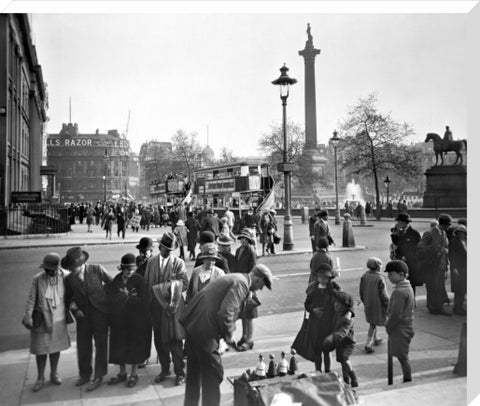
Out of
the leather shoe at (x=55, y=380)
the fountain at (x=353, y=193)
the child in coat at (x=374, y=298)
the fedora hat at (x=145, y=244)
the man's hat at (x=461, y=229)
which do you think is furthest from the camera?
the fountain at (x=353, y=193)

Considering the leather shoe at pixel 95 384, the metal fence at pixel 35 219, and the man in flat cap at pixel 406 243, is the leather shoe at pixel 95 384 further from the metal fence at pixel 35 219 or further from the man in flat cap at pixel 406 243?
the man in flat cap at pixel 406 243

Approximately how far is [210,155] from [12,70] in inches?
96.2

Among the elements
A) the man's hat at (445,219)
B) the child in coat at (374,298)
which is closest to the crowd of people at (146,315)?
the child in coat at (374,298)

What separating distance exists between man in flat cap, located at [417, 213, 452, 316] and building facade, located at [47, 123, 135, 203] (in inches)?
143

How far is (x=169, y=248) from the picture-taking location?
3938mm

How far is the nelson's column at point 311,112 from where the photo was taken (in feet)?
16.8

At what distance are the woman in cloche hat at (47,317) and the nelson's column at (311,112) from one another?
3326 millimetres

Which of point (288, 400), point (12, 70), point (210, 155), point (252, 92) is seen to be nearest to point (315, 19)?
point (252, 92)

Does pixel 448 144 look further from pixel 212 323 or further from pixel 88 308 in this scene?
pixel 88 308

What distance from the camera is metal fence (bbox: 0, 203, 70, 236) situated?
4820mm

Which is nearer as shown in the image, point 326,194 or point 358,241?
point 358,241

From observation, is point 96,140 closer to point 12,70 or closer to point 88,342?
point 12,70

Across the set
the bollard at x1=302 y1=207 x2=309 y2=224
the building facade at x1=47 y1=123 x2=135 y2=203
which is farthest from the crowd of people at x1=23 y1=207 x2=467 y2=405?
the bollard at x1=302 y1=207 x2=309 y2=224

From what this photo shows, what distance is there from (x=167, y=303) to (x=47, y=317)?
3.28 feet
